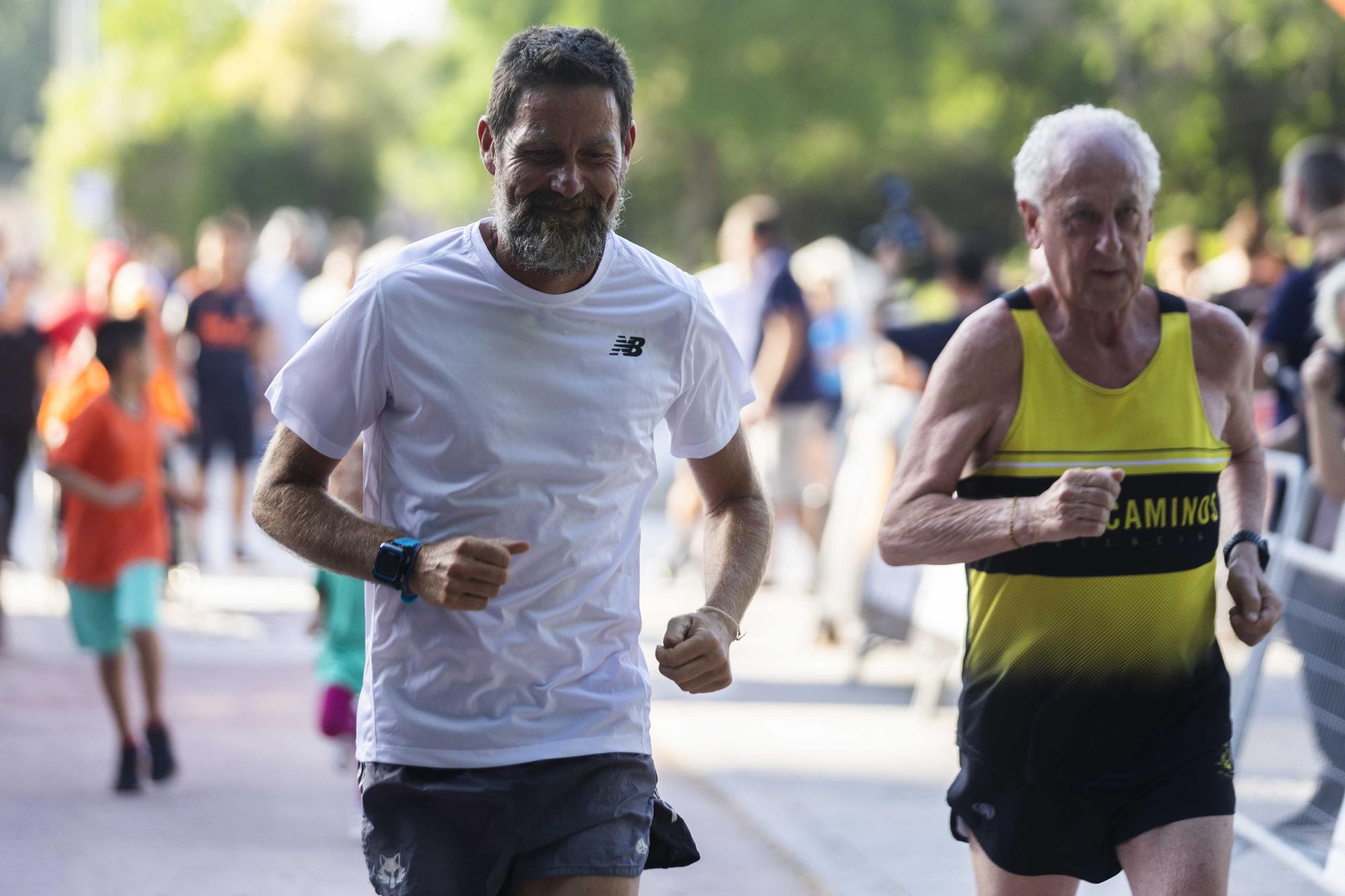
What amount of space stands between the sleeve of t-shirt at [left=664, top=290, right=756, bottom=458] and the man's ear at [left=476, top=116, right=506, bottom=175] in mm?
434

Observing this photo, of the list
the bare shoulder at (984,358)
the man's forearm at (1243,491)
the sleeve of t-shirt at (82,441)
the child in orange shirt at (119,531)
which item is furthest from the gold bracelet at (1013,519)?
the sleeve of t-shirt at (82,441)

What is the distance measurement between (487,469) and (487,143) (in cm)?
57

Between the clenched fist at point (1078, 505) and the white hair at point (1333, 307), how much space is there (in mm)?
3063

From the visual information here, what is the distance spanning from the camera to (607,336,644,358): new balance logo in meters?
3.22

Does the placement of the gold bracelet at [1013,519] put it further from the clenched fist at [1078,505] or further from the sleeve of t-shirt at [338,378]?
the sleeve of t-shirt at [338,378]

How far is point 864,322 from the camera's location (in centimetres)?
1784

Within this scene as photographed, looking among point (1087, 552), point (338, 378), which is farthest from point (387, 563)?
point (1087, 552)

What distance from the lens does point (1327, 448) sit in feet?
19.5

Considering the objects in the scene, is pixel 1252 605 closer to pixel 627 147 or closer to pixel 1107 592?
pixel 1107 592

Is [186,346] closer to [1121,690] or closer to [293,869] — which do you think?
[293,869]

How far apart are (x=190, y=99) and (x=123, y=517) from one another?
44.6m

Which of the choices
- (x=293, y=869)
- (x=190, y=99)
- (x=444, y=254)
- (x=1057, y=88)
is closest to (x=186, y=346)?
(x=293, y=869)

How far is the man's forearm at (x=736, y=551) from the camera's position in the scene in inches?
130

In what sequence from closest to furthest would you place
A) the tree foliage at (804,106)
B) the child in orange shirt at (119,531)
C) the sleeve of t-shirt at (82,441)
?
the child in orange shirt at (119,531)
the sleeve of t-shirt at (82,441)
the tree foliage at (804,106)
